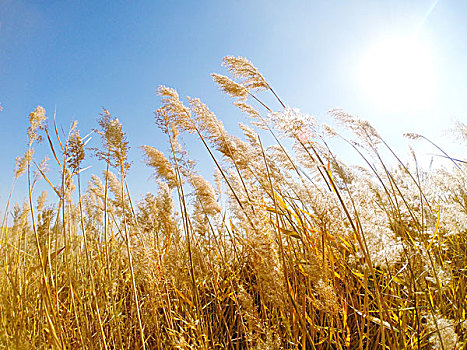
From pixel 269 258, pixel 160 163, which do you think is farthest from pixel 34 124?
pixel 269 258

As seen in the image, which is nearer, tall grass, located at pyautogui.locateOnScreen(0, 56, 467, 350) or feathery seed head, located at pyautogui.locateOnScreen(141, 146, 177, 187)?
tall grass, located at pyautogui.locateOnScreen(0, 56, 467, 350)

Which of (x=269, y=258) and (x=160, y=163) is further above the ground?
(x=160, y=163)

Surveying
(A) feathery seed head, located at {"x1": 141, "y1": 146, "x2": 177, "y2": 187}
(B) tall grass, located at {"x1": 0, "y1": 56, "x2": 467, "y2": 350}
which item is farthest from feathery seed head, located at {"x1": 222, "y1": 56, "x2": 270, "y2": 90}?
(A) feathery seed head, located at {"x1": 141, "y1": 146, "x2": 177, "y2": 187}

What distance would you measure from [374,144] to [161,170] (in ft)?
5.08

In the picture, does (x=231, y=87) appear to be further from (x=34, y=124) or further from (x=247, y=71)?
(x=34, y=124)

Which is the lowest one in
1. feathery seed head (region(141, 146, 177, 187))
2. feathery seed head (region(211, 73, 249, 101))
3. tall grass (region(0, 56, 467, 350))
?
tall grass (region(0, 56, 467, 350))

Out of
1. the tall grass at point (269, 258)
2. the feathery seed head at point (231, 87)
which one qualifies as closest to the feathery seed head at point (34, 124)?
the tall grass at point (269, 258)

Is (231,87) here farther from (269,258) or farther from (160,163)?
(269,258)

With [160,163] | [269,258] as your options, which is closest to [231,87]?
[160,163]

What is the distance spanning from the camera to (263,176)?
158cm

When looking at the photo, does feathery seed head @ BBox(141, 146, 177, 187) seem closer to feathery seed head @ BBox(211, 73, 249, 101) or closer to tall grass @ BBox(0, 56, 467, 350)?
tall grass @ BBox(0, 56, 467, 350)

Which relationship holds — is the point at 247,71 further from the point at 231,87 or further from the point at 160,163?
the point at 160,163

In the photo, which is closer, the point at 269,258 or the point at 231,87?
the point at 269,258

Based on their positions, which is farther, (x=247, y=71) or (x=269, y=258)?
(x=247, y=71)
